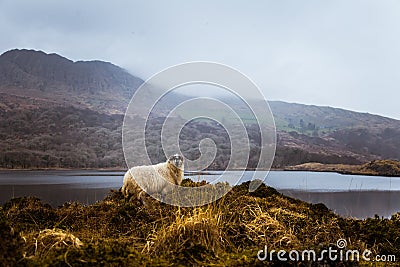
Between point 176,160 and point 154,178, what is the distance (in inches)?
35.1

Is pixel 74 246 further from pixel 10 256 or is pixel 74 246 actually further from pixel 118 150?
pixel 118 150

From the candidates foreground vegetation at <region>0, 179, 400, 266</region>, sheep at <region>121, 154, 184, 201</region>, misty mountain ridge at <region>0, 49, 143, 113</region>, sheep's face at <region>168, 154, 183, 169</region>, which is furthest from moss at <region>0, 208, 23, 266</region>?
misty mountain ridge at <region>0, 49, 143, 113</region>

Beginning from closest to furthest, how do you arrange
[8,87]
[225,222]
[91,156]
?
[225,222] → [91,156] → [8,87]

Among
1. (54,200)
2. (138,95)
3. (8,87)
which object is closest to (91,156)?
(54,200)

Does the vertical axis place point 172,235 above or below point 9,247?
below

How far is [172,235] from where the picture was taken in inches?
183

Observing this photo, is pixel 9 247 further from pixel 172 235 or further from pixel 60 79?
pixel 60 79

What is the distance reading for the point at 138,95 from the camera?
7227 mm

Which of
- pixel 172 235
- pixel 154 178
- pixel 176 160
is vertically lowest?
pixel 172 235

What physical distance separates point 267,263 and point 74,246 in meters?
2.00

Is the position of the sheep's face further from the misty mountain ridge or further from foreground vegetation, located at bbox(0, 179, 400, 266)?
the misty mountain ridge

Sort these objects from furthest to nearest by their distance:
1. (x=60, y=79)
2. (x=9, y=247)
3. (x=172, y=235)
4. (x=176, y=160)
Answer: (x=60, y=79)
(x=176, y=160)
(x=172, y=235)
(x=9, y=247)

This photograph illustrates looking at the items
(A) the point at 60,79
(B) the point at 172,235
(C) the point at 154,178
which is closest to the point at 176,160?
(C) the point at 154,178

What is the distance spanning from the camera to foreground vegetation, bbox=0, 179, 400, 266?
11.7 ft
